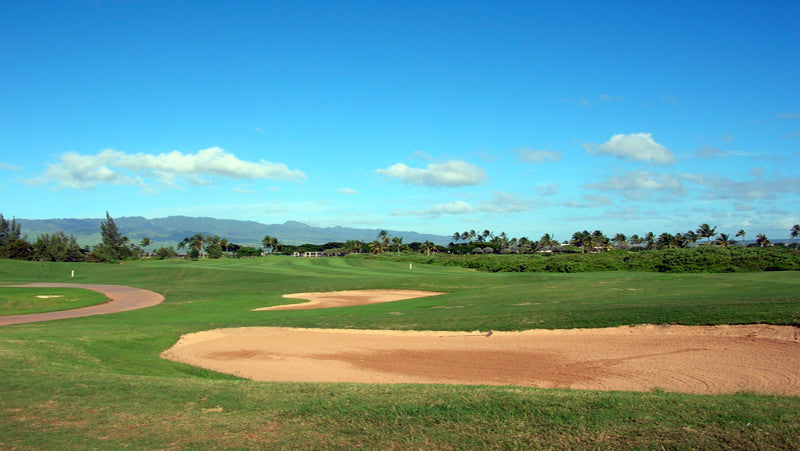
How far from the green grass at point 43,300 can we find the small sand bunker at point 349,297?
41.4ft

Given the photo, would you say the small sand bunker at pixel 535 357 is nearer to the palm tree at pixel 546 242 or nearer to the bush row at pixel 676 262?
the bush row at pixel 676 262

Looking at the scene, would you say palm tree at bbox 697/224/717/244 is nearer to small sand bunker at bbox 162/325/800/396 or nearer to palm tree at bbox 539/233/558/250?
palm tree at bbox 539/233/558/250

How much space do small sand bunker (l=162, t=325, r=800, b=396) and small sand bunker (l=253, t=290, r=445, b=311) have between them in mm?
12322

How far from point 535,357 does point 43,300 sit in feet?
106

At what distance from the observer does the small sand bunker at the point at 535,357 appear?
11.8 m

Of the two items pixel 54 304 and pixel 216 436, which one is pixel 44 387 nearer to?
pixel 216 436

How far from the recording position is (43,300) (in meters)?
33.3

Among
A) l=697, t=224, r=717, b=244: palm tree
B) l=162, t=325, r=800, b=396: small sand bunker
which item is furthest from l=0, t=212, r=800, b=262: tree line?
l=162, t=325, r=800, b=396: small sand bunker

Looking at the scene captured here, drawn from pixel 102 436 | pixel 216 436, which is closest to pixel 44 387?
pixel 102 436

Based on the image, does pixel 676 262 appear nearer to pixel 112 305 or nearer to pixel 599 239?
pixel 112 305

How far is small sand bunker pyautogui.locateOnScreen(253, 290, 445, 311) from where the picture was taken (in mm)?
31672

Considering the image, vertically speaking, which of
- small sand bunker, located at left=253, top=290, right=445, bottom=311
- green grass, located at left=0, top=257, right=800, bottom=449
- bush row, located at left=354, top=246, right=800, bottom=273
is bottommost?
small sand bunker, located at left=253, top=290, right=445, bottom=311

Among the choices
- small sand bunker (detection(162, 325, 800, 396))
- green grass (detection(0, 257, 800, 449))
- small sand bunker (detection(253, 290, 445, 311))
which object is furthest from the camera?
small sand bunker (detection(253, 290, 445, 311))

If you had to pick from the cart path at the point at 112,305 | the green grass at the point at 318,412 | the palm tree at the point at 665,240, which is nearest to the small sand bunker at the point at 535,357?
the green grass at the point at 318,412
